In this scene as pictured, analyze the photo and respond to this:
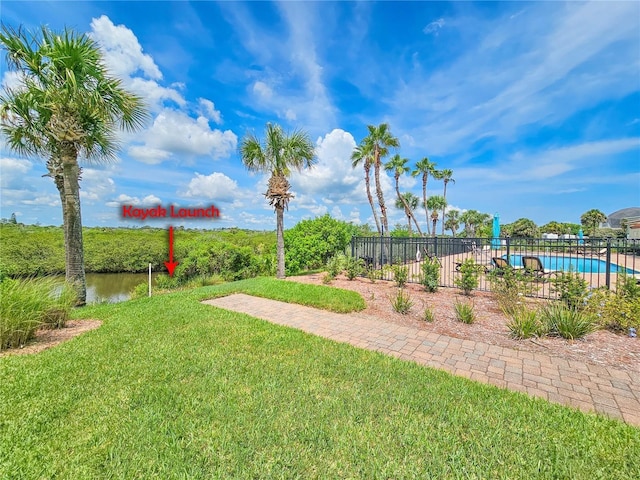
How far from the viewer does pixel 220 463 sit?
1.76 metres

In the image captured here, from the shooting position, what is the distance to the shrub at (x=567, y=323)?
4.05 meters

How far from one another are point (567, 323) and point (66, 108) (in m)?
11.4

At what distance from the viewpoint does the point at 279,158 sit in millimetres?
10078

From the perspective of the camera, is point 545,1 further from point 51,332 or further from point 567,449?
point 51,332

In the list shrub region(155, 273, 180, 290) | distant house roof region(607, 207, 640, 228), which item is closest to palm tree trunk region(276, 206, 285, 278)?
shrub region(155, 273, 180, 290)

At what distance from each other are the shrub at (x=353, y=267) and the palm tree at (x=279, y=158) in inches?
102

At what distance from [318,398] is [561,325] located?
4062 mm

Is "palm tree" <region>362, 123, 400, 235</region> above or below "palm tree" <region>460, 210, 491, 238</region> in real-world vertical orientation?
above

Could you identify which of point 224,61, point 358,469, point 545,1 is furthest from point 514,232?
point 358,469

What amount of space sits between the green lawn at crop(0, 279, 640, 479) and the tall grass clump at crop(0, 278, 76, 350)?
0.76 m

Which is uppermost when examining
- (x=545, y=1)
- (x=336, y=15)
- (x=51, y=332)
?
(x=336, y=15)

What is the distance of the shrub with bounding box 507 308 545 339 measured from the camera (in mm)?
4145

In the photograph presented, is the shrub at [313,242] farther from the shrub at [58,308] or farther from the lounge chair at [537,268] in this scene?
the shrub at [58,308]

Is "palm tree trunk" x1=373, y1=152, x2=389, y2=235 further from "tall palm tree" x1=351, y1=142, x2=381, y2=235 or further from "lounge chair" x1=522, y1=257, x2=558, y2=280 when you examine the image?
"lounge chair" x1=522, y1=257, x2=558, y2=280
